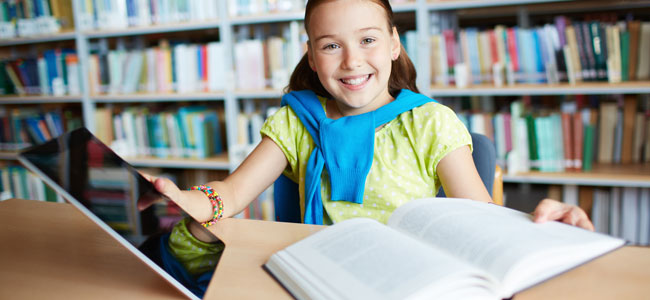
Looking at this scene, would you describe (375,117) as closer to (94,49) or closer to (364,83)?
(364,83)

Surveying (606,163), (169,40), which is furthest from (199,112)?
(606,163)

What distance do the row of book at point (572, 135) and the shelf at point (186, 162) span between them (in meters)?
1.32

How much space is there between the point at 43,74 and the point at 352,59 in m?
2.72

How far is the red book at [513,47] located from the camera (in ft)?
6.84

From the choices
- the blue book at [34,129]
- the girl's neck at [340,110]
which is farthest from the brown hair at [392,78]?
the blue book at [34,129]

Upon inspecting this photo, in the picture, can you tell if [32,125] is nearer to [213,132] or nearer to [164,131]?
[164,131]

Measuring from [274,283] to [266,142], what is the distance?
2.06ft

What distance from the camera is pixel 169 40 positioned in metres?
2.96

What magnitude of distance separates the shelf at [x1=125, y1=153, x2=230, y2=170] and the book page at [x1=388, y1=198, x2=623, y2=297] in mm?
2033

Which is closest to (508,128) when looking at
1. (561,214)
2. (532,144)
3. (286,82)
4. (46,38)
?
(532,144)

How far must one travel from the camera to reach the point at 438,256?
21.1 inches

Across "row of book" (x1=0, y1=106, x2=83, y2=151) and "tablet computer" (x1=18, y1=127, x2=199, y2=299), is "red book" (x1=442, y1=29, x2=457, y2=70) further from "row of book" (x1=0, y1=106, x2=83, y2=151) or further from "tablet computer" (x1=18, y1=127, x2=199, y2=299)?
"row of book" (x1=0, y1=106, x2=83, y2=151)

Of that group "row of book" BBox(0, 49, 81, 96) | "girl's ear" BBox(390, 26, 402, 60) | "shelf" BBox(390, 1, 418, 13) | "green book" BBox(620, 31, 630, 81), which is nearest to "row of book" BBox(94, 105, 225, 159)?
"row of book" BBox(0, 49, 81, 96)

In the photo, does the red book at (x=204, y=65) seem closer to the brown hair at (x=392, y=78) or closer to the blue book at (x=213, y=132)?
the blue book at (x=213, y=132)
